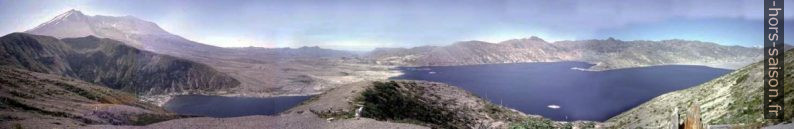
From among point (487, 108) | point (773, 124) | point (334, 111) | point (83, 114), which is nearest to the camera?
point (773, 124)

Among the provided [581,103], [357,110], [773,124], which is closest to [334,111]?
[357,110]

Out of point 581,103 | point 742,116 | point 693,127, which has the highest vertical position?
point 693,127

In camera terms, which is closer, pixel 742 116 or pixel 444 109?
pixel 742 116

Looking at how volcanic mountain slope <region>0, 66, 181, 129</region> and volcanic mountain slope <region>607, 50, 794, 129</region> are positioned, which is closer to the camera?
volcanic mountain slope <region>607, 50, 794, 129</region>

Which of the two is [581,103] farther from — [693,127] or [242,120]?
[693,127]

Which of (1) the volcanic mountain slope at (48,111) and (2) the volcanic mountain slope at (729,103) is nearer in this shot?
(2) the volcanic mountain slope at (729,103)

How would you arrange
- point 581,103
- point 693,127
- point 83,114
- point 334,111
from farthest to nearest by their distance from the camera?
1. point 581,103
2. point 334,111
3. point 83,114
4. point 693,127

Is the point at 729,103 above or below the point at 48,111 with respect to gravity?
above

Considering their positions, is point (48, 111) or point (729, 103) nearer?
point (729, 103)
